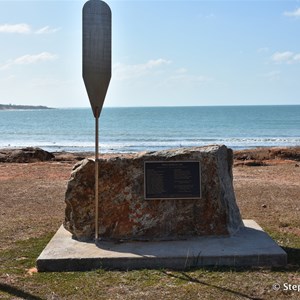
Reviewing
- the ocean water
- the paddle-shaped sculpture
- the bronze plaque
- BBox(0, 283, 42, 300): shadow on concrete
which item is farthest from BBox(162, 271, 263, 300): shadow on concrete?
the ocean water

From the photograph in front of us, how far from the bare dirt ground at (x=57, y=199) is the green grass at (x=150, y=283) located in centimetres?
180

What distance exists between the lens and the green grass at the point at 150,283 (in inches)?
214

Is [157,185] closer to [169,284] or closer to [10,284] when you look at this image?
[169,284]

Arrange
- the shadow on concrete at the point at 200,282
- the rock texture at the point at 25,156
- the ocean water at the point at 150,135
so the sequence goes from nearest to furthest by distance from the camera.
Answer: the shadow on concrete at the point at 200,282
the rock texture at the point at 25,156
the ocean water at the point at 150,135

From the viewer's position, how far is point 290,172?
1819cm

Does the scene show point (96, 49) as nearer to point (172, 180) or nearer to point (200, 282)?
point (172, 180)

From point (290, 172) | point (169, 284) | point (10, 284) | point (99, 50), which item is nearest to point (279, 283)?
point (169, 284)

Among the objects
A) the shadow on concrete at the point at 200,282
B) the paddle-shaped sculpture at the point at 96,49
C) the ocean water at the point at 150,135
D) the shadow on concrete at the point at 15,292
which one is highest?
the paddle-shaped sculpture at the point at 96,49

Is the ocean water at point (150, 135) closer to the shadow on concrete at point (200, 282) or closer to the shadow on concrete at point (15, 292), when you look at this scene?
the shadow on concrete at point (200, 282)

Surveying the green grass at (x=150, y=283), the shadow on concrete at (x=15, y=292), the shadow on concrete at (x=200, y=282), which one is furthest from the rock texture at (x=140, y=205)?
the shadow on concrete at (x=15, y=292)

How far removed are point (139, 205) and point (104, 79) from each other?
72.3 inches

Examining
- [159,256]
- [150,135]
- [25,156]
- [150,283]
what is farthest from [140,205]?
[150,135]

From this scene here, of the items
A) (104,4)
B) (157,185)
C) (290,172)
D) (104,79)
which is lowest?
(290,172)

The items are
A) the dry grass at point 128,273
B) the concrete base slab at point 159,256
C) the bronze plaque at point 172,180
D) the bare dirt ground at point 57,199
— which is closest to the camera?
the dry grass at point 128,273
